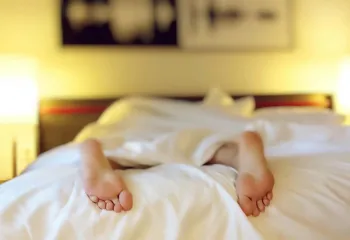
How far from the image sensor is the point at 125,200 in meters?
1.12

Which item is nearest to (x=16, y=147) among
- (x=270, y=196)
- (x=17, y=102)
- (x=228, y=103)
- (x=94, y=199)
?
(x=17, y=102)

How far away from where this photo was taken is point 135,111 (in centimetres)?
227

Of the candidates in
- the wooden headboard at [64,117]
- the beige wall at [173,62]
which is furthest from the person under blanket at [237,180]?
the beige wall at [173,62]

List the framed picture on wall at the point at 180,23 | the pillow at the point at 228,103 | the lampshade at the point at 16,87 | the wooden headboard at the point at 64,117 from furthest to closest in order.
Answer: the framed picture on wall at the point at 180,23 → the wooden headboard at the point at 64,117 → the pillow at the point at 228,103 → the lampshade at the point at 16,87

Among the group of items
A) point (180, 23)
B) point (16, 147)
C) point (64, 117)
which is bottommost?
point (16, 147)

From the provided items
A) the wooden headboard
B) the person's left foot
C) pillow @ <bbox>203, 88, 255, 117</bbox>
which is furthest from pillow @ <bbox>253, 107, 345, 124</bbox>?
the person's left foot

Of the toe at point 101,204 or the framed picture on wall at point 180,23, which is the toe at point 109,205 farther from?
the framed picture on wall at point 180,23

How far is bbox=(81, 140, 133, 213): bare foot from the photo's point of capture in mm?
1121

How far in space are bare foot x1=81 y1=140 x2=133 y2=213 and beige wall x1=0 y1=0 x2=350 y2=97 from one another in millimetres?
1401

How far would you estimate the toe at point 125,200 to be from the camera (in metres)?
1.11

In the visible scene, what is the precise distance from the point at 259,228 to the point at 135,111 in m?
1.21

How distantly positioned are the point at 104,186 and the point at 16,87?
1274 millimetres

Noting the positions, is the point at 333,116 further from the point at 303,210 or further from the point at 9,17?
the point at 9,17

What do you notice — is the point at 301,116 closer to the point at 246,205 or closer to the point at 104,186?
the point at 246,205
